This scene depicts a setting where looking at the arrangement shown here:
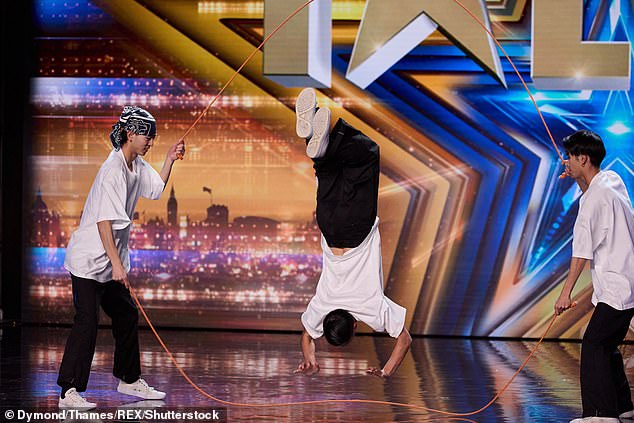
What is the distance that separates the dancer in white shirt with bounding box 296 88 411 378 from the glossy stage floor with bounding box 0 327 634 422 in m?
0.47

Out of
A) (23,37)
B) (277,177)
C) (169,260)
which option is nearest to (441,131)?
(277,177)

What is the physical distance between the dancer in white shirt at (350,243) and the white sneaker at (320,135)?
2.1 inches

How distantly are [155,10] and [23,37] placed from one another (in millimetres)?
1299

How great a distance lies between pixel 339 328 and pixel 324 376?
1551 millimetres

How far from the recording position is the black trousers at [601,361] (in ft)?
15.2

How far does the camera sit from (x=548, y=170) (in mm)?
8336

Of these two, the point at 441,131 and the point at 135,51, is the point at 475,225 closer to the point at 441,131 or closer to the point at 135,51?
the point at 441,131

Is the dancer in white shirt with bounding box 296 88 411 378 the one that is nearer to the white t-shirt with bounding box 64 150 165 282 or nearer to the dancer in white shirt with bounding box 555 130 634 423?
the dancer in white shirt with bounding box 555 130 634 423

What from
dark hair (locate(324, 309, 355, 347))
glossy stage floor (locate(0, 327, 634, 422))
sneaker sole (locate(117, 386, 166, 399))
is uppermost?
dark hair (locate(324, 309, 355, 347))

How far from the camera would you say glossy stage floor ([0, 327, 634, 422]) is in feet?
16.5

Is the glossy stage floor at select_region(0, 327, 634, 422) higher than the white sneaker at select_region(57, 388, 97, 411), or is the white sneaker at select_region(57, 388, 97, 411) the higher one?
the white sneaker at select_region(57, 388, 97, 411)

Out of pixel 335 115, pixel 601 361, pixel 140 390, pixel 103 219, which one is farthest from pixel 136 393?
pixel 335 115

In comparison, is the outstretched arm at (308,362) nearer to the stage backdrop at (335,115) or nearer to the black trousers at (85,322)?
the black trousers at (85,322)

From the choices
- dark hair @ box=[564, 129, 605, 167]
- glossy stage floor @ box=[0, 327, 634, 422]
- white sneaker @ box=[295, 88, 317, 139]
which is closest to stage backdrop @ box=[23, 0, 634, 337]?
glossy stage floor @ box=[0, 327, 634, 422]
